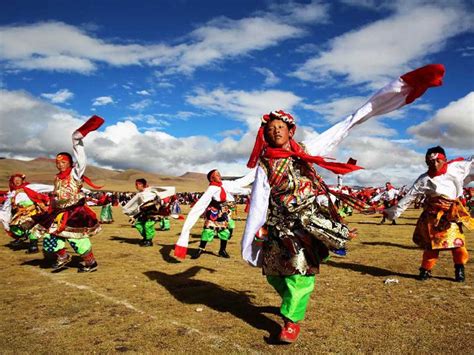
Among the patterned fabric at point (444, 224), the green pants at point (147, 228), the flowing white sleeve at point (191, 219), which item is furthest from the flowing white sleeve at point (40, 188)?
the patterned fabric at point (444, 224)

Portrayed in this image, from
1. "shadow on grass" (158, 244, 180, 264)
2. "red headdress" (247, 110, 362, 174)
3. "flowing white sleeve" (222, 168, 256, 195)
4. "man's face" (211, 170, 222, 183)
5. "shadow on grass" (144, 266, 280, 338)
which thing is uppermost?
"red headdress" (247, 110, 362, 174)

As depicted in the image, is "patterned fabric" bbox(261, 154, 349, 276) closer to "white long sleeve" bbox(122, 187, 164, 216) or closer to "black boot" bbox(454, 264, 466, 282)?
"black boot" bbox(454, 264, 466, 282)

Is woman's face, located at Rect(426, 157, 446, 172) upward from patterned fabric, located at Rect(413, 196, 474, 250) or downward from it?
upward

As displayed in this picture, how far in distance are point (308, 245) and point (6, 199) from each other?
10303mm

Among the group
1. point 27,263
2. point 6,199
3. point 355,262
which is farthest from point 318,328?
point 6,199

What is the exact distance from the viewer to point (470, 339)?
12.6 feet

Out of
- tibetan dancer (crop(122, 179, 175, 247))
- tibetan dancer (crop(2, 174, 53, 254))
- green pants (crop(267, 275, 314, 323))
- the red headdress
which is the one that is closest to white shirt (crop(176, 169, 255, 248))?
the red headdress

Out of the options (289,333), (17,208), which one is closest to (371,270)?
(289,333)

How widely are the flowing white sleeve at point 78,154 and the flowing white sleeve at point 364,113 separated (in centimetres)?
419

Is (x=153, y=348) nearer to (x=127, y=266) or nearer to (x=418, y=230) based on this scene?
(x=127, y=266)

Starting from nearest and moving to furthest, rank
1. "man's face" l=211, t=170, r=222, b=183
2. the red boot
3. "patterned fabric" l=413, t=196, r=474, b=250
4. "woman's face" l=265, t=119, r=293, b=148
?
the red boot < "woman's face" l=265, t=119, r=293, b=148 < "patterned fabric" l=413, t=196, r=474, b=250 < "man's face" l=211, t=170, r=222, b=183

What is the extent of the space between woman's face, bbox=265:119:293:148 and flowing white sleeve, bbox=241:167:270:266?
17.6 inches

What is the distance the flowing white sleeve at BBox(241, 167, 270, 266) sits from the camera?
3832 mm

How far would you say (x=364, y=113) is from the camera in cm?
419
